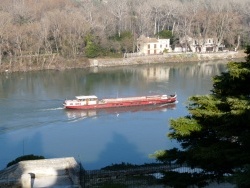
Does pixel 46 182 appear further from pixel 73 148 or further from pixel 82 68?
pixel 82 68

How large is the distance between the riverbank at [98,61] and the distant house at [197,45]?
6.20 feet

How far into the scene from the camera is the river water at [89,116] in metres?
16.1

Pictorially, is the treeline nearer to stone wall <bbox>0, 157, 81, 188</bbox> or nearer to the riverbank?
the riverbank

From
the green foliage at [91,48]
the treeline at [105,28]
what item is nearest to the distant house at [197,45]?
the treeline at [105,28]

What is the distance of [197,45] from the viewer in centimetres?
4497

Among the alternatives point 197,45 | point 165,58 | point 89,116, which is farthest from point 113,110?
point 197,45

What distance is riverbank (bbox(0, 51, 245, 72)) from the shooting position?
36.7 m

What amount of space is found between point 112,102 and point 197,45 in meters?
23.8

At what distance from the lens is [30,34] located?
38.2m

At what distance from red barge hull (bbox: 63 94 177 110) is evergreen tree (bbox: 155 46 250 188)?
16.3 meters

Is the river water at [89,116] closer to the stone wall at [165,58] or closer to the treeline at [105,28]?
the stone wall at [165,58]

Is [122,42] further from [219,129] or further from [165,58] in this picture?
[219,129]

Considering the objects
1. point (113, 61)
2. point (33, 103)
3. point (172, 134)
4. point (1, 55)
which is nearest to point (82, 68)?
point (113, 61)

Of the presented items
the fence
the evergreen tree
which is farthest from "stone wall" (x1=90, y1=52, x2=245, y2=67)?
the evergreen tree
